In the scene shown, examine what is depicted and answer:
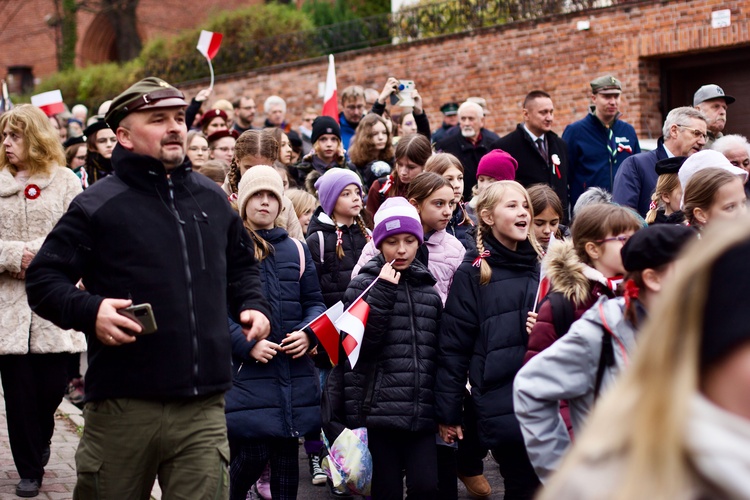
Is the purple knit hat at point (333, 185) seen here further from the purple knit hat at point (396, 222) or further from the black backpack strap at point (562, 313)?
the black backpack strap at point (562, 313)

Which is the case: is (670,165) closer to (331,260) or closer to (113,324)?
(331,260)

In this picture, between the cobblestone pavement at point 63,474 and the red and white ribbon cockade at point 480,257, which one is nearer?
the red and white ribbon cockade at point 480,257

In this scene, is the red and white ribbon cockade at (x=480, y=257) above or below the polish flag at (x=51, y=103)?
below

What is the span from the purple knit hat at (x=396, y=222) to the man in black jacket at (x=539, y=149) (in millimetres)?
4028

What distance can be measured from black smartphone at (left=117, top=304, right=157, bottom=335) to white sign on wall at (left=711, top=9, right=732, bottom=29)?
1296 cm

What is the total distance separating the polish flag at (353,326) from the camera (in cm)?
576

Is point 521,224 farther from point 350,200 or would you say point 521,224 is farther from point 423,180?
point 350,200

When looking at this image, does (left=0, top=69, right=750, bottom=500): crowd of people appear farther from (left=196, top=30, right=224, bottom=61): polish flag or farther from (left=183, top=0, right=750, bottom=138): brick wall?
(left=183, top=0, right=750, bottom=138): brick wall

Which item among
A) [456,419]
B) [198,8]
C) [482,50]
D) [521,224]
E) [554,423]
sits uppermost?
[198,8]

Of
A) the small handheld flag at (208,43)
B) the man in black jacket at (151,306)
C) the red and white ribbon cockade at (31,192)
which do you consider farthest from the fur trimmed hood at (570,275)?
the small handheld flag at (208,43)

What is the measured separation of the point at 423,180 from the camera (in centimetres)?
723

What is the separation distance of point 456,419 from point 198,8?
40440mm

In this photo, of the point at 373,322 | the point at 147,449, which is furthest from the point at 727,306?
the point at 373,322

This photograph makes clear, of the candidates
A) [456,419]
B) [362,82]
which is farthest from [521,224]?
[362,82]
